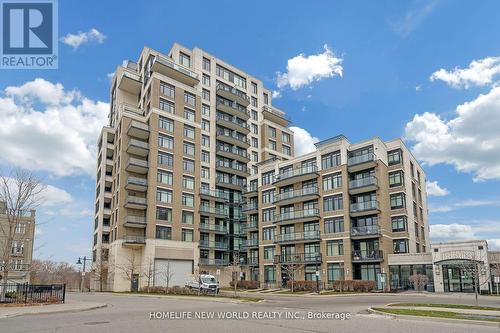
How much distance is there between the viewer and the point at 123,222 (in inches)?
2485

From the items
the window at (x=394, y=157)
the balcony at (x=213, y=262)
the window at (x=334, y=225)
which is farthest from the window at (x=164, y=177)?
the window at (x=394, y=157)

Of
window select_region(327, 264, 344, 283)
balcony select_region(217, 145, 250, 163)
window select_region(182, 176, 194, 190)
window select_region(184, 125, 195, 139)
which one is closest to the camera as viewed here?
window select_region(327, 264, 344, 283)

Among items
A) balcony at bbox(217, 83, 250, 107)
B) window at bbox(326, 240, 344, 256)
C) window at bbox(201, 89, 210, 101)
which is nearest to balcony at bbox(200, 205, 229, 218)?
window at bbox(201, 89, 210, 101)

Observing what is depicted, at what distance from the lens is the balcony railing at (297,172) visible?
2398 inches

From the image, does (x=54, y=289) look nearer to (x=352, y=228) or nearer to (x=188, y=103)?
(x=352, y=228)

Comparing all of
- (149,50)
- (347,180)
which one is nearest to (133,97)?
(149,50)

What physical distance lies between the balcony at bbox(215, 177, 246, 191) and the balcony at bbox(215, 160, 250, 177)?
1.26 m

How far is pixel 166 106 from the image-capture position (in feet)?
227

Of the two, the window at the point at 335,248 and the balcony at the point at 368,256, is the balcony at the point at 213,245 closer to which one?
the window at the point at 335,248

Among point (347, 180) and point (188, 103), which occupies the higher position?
point (188, 103)

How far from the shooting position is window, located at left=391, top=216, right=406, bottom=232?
55.0 m

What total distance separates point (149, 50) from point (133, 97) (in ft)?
35.9

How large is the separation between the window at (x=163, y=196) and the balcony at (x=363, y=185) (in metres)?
27.6

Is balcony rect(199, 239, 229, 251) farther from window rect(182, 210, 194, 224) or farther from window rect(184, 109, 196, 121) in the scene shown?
window rect(184, 109, 196, 121)
